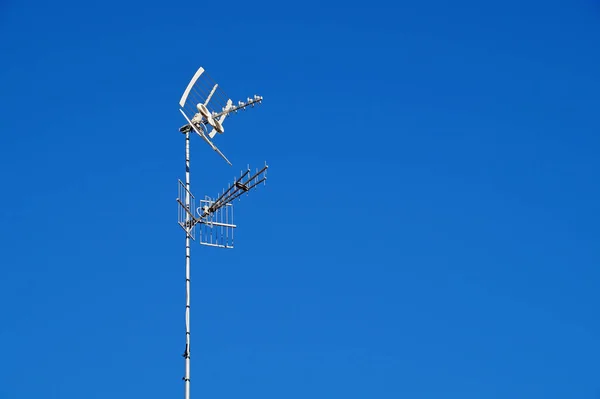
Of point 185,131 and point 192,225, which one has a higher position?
point 185,131

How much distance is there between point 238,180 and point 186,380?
19.6ft

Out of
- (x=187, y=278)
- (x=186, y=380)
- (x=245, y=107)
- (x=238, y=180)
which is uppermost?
(x=245, y=107)

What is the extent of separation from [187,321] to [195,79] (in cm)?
755

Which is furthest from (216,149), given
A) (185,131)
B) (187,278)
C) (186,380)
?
(186,380)

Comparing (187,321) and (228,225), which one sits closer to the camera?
(187,321)

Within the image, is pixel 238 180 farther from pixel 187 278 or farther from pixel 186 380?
pixel 186 380

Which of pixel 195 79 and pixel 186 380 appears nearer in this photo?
pixel 186 380

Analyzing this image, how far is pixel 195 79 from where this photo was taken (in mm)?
34219

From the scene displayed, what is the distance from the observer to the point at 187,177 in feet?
110

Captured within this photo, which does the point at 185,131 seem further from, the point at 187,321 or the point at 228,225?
the point at 187,321

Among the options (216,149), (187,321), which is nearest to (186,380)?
(187,321)

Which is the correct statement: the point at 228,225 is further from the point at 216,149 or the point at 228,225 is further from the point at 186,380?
the point at 186,380

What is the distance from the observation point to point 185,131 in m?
33.8

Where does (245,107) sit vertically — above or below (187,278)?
above
